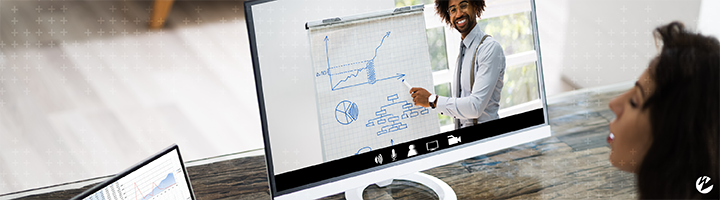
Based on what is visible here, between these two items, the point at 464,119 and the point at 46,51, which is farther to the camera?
the point at 46,51

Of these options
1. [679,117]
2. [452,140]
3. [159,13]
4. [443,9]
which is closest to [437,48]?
[443,9]

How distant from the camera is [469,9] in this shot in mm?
923

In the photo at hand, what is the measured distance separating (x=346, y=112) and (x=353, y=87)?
1.9 inches

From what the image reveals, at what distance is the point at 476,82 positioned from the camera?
0.94 metres

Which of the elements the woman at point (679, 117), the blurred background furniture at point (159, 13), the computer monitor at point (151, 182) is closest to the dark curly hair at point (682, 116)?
the woman at point (679, 117)

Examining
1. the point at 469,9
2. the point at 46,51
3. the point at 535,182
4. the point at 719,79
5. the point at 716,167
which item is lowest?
the point at 535,182

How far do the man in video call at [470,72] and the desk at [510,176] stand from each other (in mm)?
192

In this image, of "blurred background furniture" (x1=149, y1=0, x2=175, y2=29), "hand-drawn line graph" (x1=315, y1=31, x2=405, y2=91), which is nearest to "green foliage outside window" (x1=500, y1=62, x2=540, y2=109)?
"hand-drawn line graph" (x1=315, y1=31, x2=405, y2=91)

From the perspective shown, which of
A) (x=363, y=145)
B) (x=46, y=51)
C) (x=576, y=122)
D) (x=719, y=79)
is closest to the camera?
(x=719, y=79)

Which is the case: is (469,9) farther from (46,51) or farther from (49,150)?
(46,51)

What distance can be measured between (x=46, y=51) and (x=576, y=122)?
2.86 metres

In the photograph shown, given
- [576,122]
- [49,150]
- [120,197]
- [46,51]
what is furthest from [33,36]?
[576,122]

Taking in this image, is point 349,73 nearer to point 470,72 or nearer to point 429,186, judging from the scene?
point 470,72

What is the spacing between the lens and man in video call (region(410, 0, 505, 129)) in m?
0.91
